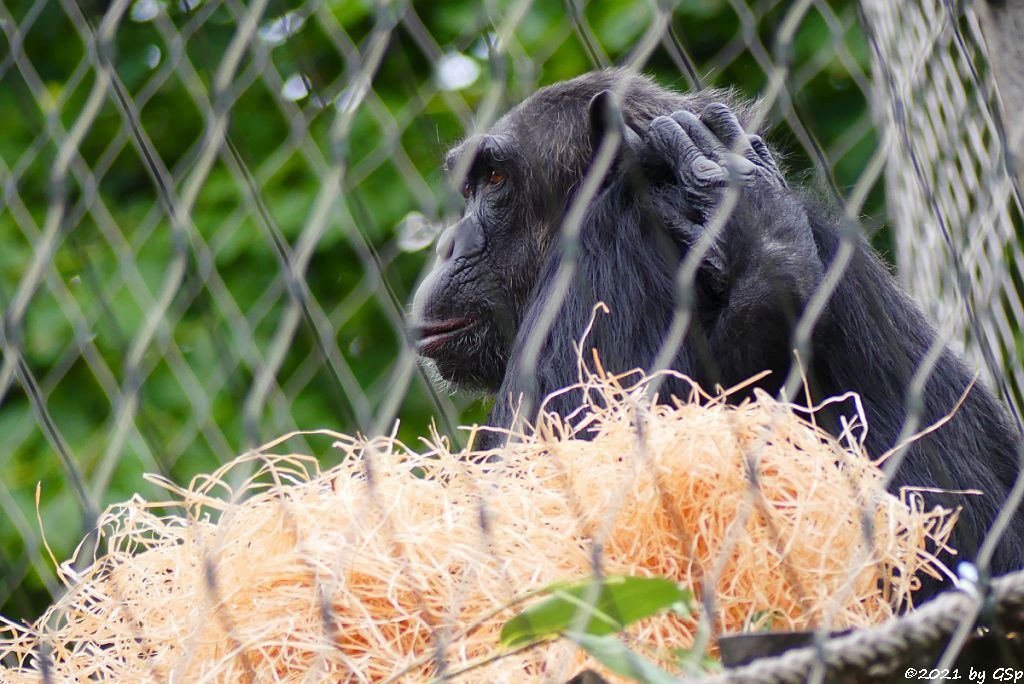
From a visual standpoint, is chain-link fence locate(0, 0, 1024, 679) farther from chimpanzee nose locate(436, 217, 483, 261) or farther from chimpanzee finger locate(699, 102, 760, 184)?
chimpanzee finger locate(699, 102, 760, 184)

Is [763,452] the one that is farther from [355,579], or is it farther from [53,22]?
[53,22]

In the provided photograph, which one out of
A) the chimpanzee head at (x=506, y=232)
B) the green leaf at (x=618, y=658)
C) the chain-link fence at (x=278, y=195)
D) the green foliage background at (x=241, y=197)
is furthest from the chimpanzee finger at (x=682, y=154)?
the green foliage background at (x=241, y=197)

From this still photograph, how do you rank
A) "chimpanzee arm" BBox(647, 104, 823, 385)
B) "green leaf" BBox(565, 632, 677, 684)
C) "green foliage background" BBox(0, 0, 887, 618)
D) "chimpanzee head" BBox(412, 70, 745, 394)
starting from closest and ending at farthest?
"green leaf" BBox(565, 632, 677, 684), "chimpanzee arm" BBox(647, 104, 823, 385), "chimpanzee head" BBox(412, 70, 745, 394), "green foliage background" BBox(0, 0, 887, 618)

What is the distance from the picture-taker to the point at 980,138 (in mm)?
2166

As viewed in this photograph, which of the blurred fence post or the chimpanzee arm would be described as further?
the blurred fence post

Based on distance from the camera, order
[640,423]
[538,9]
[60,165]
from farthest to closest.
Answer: [538,9] → [60,165] → [640,423]

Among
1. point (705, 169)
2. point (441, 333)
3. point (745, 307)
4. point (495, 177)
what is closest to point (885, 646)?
point (745, 307)

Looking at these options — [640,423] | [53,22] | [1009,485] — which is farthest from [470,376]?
[53,22]

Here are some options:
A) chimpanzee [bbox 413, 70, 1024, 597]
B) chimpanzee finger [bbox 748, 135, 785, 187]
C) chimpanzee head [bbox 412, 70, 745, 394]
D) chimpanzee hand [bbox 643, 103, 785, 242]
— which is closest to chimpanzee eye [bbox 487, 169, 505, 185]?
chimpanzee head [bbox 412, 70, 745, 394]

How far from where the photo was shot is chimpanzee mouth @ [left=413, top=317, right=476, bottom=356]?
2.05 m

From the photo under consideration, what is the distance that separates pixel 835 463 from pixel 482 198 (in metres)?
1.04

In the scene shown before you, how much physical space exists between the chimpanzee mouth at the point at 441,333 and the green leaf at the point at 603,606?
1.16m

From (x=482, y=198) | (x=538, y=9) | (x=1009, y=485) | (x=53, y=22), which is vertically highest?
(x=53, y=22)

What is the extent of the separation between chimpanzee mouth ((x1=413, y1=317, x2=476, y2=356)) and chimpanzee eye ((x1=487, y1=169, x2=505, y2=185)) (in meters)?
0.26
